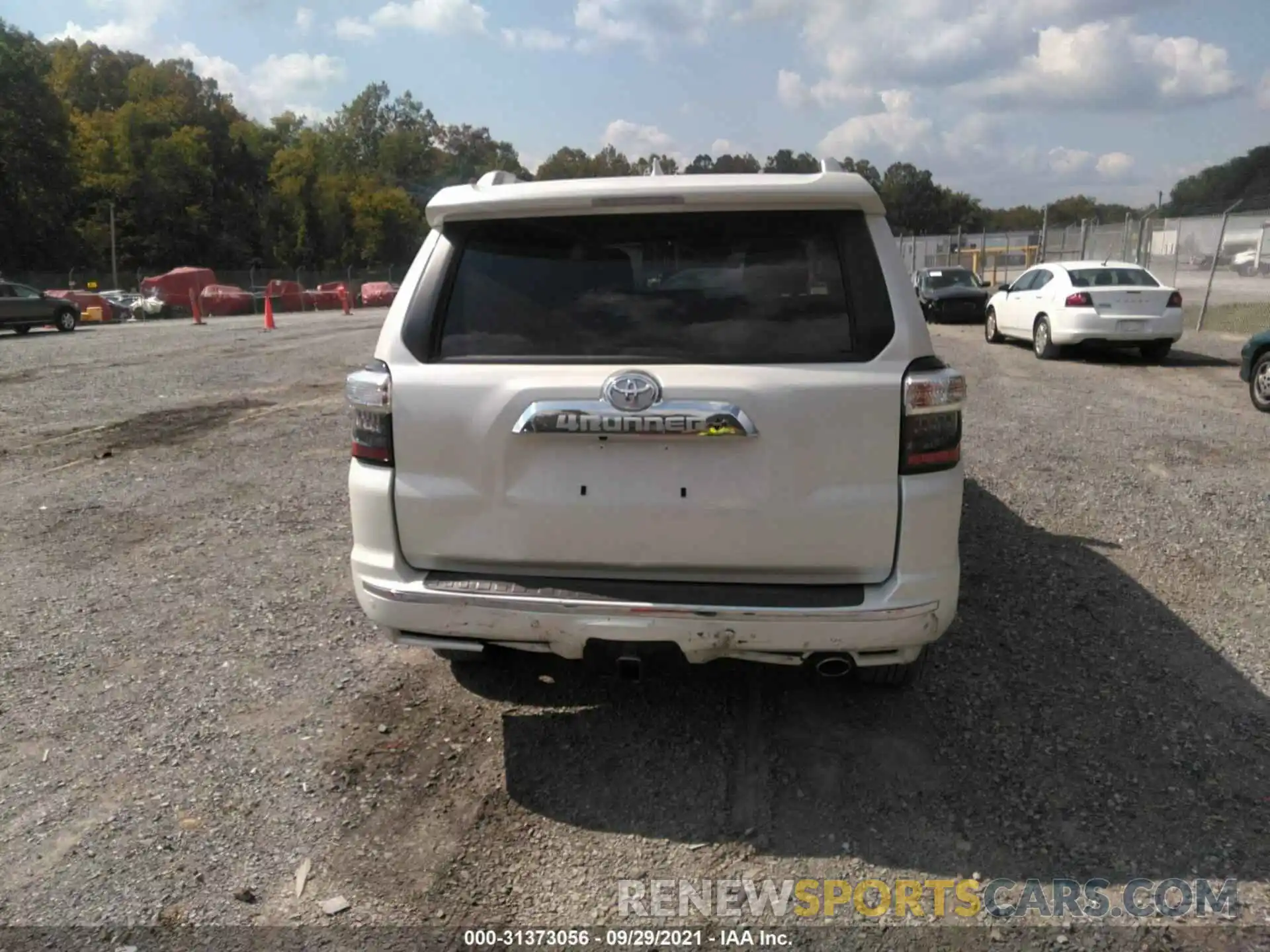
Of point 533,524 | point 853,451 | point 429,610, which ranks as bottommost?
point 429,610

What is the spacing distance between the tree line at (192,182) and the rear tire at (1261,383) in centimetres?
3642

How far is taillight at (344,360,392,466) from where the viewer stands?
3170 millimetres

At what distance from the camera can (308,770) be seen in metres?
3.43

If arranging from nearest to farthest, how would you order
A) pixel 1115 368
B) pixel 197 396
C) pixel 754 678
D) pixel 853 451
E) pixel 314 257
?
pixel 853 451 → pixel 754 678 → pixel 197 396 → pixel 1115 368 → pixel 314 257

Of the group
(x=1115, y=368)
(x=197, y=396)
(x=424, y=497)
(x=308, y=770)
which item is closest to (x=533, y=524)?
(x=424, y=497)

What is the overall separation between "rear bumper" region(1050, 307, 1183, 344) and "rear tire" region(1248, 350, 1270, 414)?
12.4 feet

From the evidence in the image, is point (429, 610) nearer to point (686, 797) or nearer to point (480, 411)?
point (480, 411)

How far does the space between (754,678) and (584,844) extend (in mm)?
1271

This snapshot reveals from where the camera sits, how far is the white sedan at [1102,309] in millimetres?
14117

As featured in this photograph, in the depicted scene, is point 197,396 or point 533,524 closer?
point 533,524

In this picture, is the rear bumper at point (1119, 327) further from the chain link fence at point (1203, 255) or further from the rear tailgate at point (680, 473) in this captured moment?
the rear tailgate at point (680, 473)

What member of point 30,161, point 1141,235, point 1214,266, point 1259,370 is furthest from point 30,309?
point 30,161

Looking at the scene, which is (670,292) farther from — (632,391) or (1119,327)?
(1119,327)

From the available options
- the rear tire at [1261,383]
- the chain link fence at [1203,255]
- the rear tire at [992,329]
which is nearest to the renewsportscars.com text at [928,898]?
the rear tire at [1261,383]
